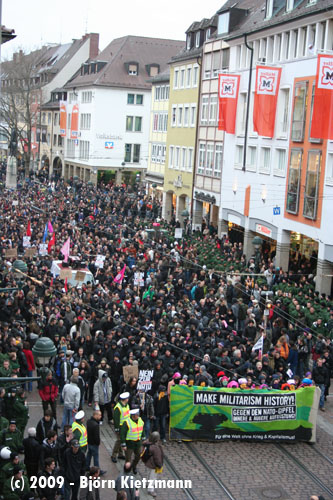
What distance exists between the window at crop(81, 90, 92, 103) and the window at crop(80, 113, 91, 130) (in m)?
1.33

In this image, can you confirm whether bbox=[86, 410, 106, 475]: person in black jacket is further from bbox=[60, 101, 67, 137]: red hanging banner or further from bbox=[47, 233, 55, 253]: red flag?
bbox=[60, 101, 67, 137]: red hanging banner

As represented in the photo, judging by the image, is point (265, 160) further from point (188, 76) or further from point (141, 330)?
point (141, 330)

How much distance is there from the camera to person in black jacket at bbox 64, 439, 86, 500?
12312 mm

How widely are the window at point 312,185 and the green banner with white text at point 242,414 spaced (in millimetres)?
17173

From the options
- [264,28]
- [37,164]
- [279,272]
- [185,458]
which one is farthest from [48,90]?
[185,458]

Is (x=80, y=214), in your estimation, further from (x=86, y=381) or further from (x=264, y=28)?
(x=86, y=381)

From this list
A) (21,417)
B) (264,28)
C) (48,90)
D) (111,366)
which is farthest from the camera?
(48,90)

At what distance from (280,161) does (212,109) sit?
36.7 feet

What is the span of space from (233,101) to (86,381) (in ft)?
87.8

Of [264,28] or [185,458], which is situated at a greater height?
[264,28]

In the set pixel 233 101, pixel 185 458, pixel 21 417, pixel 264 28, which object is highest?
pixel 264 28

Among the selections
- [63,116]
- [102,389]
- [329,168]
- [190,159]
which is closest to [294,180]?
[329,168]

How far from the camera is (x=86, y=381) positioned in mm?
17094

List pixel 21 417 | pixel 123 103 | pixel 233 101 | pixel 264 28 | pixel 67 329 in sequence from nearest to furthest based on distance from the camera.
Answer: pixel 21 417 → pixel 67 329 → pixel 264 28 → pixel 233 101 → pixel 123 103
